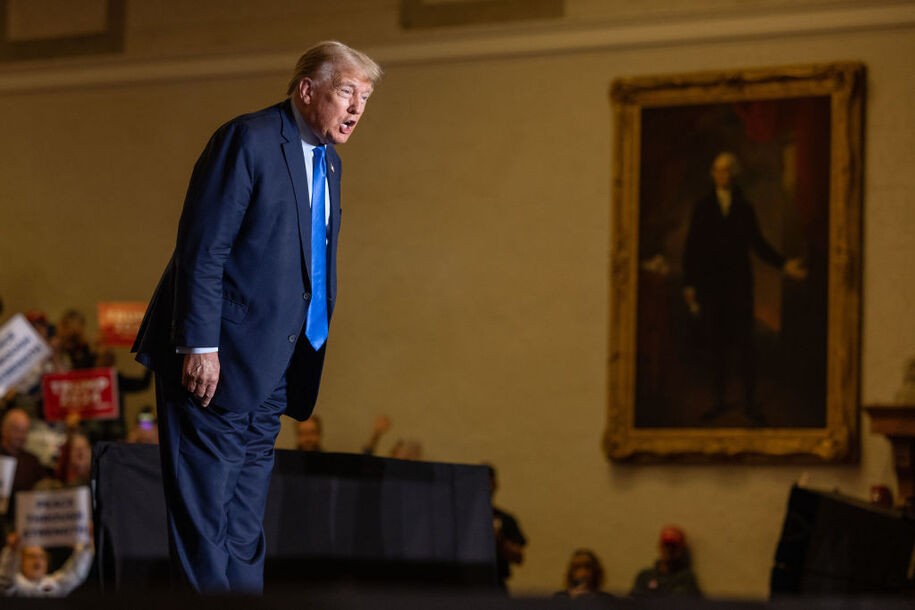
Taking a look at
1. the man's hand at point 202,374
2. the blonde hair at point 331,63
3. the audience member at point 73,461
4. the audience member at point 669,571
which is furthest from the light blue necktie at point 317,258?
the audience member at point 73,461

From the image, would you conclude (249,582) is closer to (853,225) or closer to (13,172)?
Answer: (853,225)

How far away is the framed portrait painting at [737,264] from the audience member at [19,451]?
Result: 4.41 meters

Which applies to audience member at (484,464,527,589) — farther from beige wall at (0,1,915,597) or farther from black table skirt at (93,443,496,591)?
black table skirt at (93,443,496,591)

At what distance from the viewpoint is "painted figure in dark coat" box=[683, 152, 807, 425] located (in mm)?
11367

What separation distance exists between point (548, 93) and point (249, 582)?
8.57 metres

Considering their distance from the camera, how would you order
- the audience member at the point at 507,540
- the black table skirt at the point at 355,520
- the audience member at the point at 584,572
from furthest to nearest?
the audience member at the point at 584,572 < the audience member at the point at 507,540 < the black table skirt at the point at 355,520

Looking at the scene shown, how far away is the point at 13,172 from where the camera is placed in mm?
13750

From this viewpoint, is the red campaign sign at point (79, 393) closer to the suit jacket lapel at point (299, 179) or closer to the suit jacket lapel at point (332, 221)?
the suit jacket lapel at point (332, 221)

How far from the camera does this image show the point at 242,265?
12.9 feet

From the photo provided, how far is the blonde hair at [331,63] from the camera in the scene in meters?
3.94

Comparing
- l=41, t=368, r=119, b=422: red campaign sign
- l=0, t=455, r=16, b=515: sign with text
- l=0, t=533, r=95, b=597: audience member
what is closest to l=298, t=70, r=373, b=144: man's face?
l=0, t=533, r=95, b=597: audience member

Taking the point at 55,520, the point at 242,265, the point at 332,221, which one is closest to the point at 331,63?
the point at 332,221

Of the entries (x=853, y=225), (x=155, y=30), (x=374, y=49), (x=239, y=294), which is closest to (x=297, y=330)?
(x=239, y=294)

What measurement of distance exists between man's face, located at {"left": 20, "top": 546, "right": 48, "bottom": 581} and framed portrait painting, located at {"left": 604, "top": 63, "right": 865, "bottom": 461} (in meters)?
4.32
